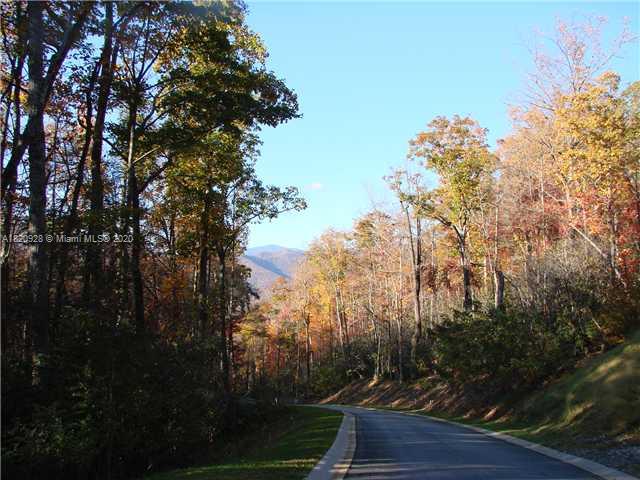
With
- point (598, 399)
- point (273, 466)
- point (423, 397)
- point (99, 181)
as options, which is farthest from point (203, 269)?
point (423, 397)

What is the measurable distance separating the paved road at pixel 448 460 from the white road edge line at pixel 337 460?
0.17 m

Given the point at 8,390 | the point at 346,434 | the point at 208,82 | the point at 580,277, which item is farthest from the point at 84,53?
the point at 580,277

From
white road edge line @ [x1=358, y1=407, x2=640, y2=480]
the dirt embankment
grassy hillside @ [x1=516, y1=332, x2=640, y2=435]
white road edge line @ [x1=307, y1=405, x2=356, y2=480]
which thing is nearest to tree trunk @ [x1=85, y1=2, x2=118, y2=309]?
white road edge line @ [x1=307, y1=405, x2=356, y2=480]

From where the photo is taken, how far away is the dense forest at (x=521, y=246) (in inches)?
745

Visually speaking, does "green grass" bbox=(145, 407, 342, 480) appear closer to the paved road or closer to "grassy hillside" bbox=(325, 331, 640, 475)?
the paved road

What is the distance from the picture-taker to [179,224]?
27438 mm

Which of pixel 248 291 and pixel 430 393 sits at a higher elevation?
pixel 248 291

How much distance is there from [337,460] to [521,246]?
2336 centimetres

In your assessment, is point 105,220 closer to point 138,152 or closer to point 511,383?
point 138,152

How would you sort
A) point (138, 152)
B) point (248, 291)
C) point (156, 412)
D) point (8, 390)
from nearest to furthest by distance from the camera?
1. point (8, 390)
2. point (156, 412)
3. point (138, 152)
4. point (248, 291)

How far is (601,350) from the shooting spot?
1856 cm

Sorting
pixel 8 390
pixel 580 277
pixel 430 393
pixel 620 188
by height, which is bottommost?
pixel 430 393

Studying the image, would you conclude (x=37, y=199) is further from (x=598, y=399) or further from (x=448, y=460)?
(x=598, y=399)

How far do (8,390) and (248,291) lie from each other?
2408cm
